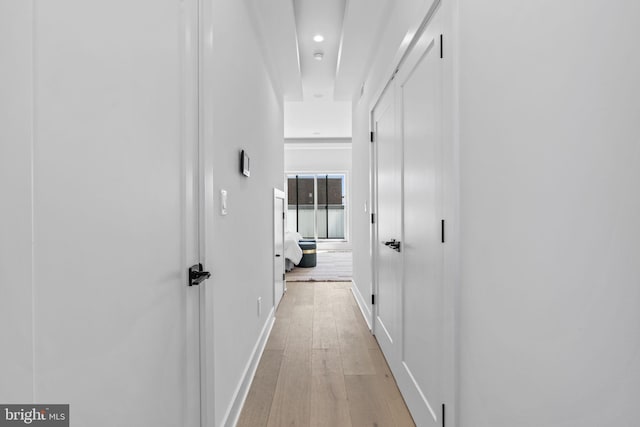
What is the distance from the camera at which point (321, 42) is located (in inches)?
128

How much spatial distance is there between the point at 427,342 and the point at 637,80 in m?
1.35

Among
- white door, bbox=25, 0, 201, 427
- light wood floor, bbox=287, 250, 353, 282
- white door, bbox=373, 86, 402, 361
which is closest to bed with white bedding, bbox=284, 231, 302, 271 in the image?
light wood floor, bbox=287, 250, 353, 282

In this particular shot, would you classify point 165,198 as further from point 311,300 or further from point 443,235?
point 311,300

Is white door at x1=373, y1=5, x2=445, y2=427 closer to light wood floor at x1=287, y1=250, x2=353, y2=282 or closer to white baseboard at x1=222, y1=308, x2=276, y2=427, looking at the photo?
white baseboard at x1=222, y1=308, x2=276, y2=427

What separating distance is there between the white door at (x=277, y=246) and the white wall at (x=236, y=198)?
549mm

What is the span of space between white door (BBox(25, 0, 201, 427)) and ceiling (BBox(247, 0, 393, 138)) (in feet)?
5.48

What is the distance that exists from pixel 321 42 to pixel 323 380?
9.98ft

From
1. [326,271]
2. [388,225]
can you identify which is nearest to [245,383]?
[388,225]

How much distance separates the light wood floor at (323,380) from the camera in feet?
5.81

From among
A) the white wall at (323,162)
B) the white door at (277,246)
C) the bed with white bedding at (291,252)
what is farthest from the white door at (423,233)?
the white wall at (323,162)

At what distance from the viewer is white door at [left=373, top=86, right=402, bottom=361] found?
A: 2.17 metres

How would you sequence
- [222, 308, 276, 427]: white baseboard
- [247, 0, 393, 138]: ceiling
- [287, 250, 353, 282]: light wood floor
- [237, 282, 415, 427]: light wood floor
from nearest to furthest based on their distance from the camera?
[222, 308, 276, 427]: white baseboard, [237, 282, 415, 427]: light wood floor, [247, 0, 393, 138]: ceiling, [287, 250, 353, 282]: light wood floor

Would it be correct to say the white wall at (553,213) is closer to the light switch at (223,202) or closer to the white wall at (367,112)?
the white wall at (367,112)

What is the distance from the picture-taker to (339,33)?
3.07 m
